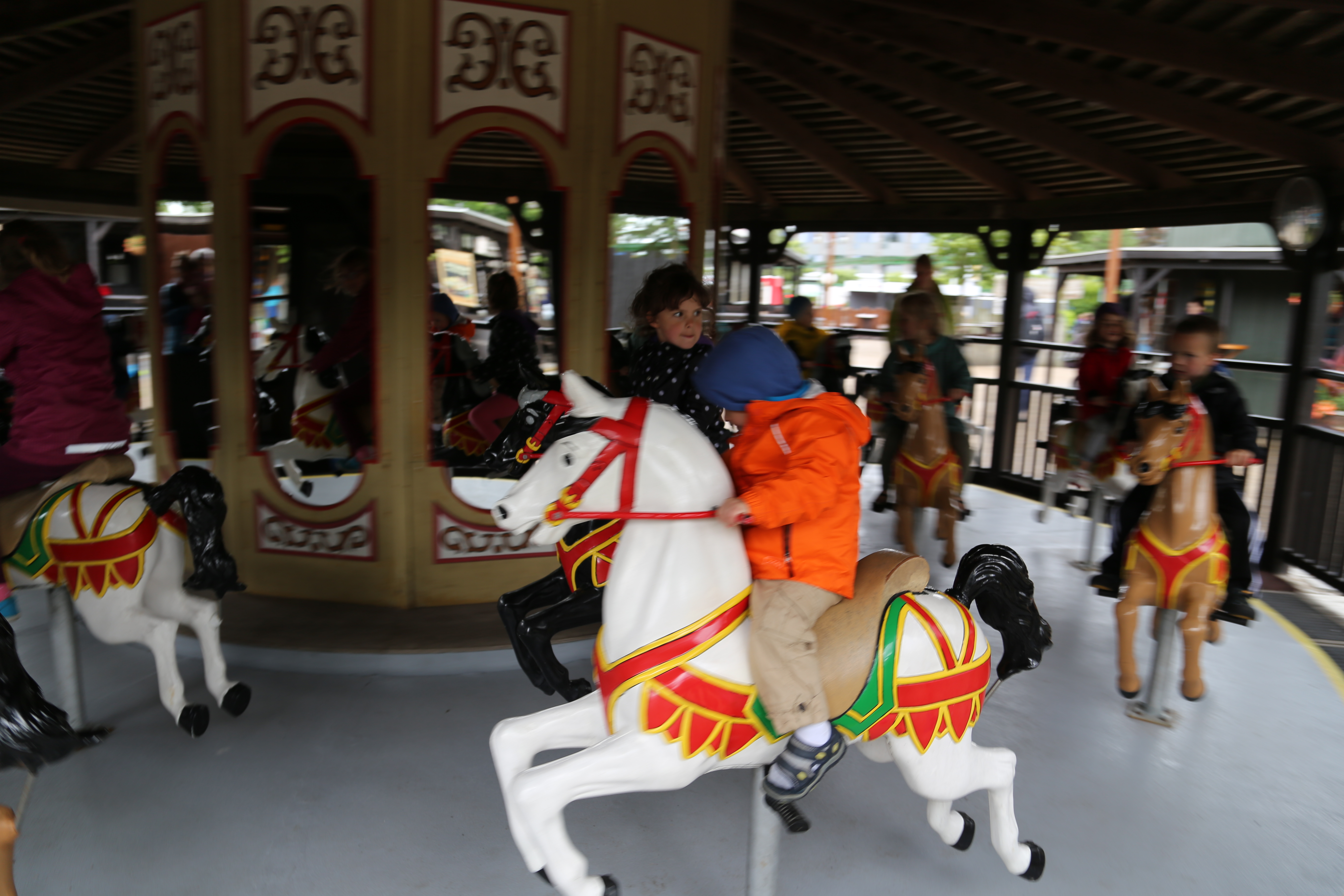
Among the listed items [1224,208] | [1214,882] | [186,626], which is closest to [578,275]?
[186,626]

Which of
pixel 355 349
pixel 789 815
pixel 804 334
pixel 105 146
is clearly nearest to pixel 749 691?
pixel 789 815

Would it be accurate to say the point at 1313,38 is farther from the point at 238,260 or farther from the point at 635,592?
the point at 238,260

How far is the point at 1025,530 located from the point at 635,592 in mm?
5029

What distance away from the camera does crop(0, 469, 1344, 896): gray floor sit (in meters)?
2.34

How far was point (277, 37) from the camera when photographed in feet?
12.0

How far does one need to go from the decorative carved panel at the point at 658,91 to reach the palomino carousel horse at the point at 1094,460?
8.37 feet

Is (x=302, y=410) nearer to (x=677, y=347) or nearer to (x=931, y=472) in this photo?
(x=677, y=347)

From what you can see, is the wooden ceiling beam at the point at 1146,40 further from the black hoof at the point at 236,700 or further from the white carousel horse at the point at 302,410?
the black hoof at the point at 236,700

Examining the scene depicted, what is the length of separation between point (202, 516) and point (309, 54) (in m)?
1.99

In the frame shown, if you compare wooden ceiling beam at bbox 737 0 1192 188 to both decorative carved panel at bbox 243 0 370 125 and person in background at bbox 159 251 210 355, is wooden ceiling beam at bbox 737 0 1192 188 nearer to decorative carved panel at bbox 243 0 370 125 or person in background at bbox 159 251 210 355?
decorative carved panel at bbox 243 0 370 125

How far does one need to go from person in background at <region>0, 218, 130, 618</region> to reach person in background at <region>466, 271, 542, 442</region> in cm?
168

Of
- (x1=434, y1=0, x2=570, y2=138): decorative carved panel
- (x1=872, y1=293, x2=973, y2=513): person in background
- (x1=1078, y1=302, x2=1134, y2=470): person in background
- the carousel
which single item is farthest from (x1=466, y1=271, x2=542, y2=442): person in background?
(x1=1078, y1=302, x2=1134, y2=470): person in background

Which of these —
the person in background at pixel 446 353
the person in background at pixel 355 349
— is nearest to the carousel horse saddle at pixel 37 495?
the person in background at pixel 355 349

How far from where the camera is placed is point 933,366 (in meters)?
5.00
